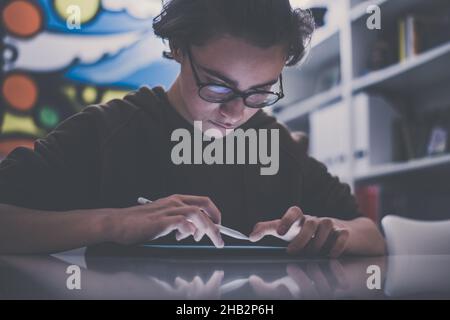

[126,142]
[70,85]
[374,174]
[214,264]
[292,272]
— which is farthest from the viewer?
[374,174]

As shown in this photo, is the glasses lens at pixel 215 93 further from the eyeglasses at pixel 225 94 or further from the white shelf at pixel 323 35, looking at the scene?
the white shelf at pixel 323 35

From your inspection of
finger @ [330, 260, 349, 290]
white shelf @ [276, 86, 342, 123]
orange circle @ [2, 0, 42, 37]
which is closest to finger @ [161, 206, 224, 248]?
finger @ [330, 260, 349, 290]

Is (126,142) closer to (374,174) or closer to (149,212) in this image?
(149,212)

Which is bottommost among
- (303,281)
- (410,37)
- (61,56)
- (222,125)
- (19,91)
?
(303,281)

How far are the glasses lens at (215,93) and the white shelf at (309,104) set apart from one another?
714 millimetres

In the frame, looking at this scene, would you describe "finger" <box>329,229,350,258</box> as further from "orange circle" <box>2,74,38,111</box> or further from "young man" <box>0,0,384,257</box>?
"orange circle" <box>2,74,38,111</box>

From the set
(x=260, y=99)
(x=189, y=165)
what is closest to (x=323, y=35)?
(x=260, y=99)

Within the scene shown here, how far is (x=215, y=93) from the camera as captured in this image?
1323 mm

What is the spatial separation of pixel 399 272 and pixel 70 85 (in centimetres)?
107

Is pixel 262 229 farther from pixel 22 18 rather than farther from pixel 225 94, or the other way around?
pixel 22 18

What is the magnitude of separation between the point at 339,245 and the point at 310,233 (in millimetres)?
103

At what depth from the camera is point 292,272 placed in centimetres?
95

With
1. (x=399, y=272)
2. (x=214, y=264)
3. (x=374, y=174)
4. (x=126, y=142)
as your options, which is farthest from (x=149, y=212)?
(x=374, y=174)

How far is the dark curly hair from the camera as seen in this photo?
1.29 m
